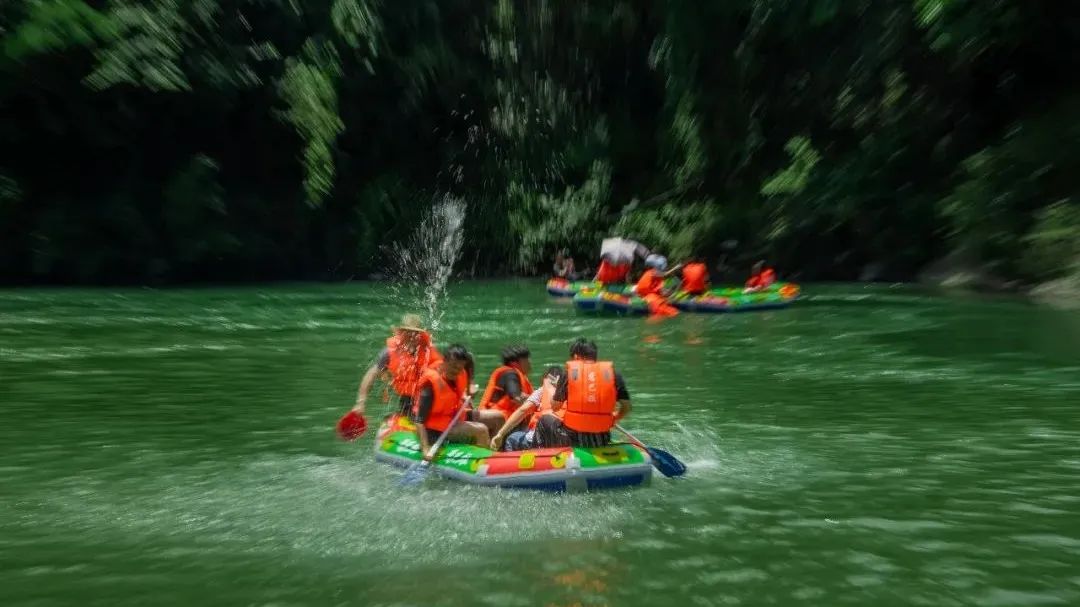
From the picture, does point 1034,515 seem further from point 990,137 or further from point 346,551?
point 990,137

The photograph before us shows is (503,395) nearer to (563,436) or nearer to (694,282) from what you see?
(563,436)

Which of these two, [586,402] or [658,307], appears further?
[658,307]

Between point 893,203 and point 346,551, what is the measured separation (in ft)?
93.3

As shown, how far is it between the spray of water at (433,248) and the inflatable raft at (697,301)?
1665 centimetres

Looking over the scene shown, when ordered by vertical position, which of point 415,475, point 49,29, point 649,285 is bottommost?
point 415,475

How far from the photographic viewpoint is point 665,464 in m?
8.76

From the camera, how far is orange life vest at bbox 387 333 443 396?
401 inches

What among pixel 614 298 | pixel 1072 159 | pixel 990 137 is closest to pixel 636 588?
pixel 614 298

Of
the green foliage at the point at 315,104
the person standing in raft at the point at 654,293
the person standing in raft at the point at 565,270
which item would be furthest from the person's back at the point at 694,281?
the green foliage at the point at 315,104

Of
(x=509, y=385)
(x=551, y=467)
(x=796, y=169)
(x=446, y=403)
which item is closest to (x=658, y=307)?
(x=796, y=169)

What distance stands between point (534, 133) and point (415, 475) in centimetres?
3299

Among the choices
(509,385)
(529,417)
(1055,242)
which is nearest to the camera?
(529,417)

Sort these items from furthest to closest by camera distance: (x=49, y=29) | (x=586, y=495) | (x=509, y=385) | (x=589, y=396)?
(x=49, y=29) < (x=509, y=385) < (x=589, y=396) < (x=586, y=495)

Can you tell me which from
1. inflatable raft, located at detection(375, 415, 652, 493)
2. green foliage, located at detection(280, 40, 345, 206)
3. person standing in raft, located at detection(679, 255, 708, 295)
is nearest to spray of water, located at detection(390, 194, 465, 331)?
green foliage, located at detection(280, 40, 345, 206)
